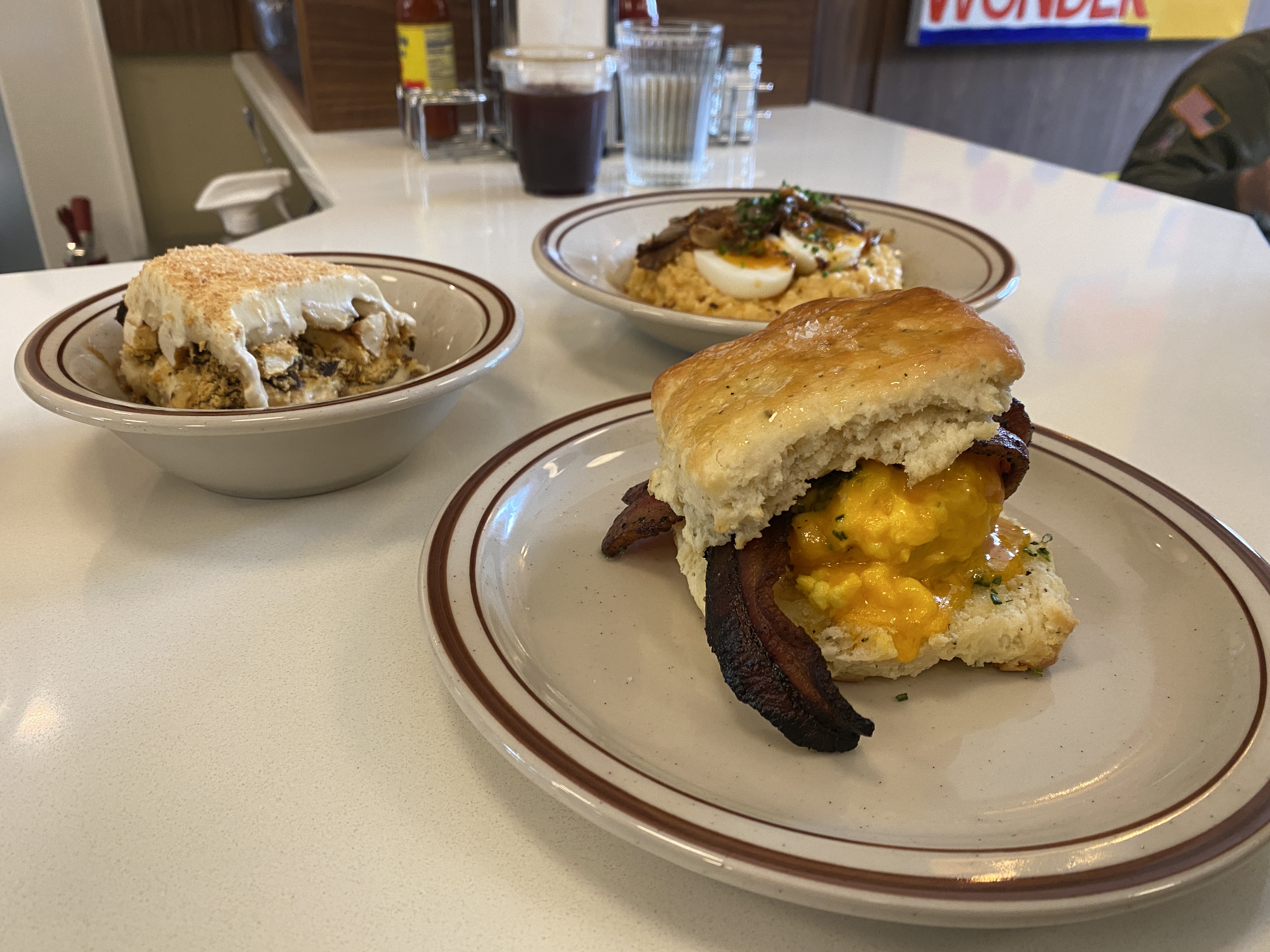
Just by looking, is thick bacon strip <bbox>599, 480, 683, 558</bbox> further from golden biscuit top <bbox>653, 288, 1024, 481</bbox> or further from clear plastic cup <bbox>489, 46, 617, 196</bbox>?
clear plastic cup <bbox>489, 46, 617, 196</bbox>

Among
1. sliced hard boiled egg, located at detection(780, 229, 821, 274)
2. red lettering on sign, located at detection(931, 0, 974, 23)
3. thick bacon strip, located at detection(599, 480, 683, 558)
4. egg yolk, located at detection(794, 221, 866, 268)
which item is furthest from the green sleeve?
thick bacon strip, located at detection(599, 480, 683, 558)

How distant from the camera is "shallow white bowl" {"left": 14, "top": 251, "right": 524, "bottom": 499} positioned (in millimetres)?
934

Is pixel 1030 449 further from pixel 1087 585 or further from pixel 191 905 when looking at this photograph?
pixel 191 905

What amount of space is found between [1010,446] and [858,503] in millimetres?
175

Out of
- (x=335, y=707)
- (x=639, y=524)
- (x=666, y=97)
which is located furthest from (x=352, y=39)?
(x=335, y=707)

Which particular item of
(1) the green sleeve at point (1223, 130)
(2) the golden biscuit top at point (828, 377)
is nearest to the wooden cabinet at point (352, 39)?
(1) the green sleeve at point (1223, 130)

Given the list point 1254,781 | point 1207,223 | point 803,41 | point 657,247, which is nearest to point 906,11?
point 803,41

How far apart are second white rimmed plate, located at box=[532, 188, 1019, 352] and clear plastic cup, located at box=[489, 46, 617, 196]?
576mm

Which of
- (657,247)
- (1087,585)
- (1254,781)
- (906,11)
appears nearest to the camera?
(1254,781)

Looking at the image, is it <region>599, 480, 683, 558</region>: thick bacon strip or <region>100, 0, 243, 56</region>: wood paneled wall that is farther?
<region>100, 0, 243, 56</region>: wood paneled wall

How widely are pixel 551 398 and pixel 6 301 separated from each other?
3.67 feet

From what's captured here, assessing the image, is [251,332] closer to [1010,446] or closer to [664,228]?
[1010,446]

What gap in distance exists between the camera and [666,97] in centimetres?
247

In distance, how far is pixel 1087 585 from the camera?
97cm
